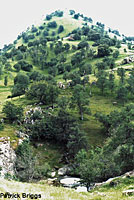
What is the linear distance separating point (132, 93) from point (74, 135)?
67536mm

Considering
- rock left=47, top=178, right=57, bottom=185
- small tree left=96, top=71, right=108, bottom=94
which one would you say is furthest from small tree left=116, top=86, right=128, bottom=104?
rock left=47, top=178, right=57, bottom=185

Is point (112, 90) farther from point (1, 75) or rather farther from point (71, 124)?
point (1, 75)

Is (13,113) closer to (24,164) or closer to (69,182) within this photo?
(24,164)

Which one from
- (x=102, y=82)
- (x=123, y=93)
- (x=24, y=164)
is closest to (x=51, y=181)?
(x=24, y=164)

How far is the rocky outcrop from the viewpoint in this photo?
67062 millimetres

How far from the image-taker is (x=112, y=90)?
14138 centimetres

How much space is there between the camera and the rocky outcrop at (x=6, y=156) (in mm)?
67062

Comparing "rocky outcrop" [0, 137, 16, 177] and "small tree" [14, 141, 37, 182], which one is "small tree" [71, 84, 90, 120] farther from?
"rocky outcrop" [0, 137, 16, 177]

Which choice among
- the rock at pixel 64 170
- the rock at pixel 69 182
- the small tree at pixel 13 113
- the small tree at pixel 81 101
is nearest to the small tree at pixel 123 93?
the small tree at pixel 81 101

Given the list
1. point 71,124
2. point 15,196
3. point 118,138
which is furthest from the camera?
point 71,124

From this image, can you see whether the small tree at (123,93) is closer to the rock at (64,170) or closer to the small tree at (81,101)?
the small tree at (81,101)

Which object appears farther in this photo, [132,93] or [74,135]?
[132,93]

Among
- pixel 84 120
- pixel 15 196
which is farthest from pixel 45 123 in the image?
pixel 15 196

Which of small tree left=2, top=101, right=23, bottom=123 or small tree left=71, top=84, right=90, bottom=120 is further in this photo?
small tree left=71, top=84, right=90, bottom=120
